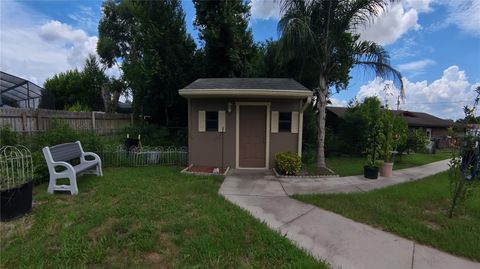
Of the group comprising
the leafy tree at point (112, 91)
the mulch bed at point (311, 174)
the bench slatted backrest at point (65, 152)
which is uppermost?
the leafy tree at point (112, 91)

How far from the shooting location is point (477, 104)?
166 inches

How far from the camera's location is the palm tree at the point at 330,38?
7668 millimetres

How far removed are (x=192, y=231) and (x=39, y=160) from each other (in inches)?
185

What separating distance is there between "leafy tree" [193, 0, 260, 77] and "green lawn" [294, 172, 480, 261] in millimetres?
Result: 7716

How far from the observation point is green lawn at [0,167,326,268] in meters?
2.79

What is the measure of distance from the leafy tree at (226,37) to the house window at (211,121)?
377cm

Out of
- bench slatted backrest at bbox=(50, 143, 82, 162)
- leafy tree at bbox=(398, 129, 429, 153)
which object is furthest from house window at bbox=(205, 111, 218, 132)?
leafy tree at bbox=(398, 129, 429, 153)

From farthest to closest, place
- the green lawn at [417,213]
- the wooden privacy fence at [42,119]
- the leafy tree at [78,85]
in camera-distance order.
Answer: the leafy tree at [78,85] → the wooden privacy fence at [42,119] → the green lawn at [417,213]

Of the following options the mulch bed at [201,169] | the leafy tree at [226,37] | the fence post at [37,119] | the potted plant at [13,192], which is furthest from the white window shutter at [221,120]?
the fence post at [37,119]

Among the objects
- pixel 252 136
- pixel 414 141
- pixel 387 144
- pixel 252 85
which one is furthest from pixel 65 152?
pixel 414 141

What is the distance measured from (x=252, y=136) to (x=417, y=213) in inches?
189

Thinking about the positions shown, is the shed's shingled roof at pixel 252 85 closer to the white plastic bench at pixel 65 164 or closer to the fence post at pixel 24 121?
the white plastic bench at pixel 65 164

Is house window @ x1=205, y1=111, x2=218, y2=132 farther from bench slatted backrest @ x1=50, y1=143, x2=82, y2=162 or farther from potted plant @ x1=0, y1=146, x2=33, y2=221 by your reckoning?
potted plant @ x1=0, y1=146, x2=33, y2=221

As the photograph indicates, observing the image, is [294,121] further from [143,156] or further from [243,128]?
[143,156]
